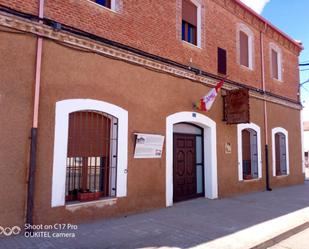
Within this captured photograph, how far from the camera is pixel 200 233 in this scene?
5824 mm

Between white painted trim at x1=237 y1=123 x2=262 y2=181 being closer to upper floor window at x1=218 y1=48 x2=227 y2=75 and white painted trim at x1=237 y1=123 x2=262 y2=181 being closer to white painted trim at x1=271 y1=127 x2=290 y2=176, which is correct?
white painted trim at x1=271 y1=127 x2=290 y2=176

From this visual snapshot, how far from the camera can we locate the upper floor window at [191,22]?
9.45 meters

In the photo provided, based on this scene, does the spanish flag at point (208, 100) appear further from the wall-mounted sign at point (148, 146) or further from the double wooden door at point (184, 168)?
the wall-mounted sign at point (148, 146)

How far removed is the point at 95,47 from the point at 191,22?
13.5 ft

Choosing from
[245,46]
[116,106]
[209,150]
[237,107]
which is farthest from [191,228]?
[245,46]

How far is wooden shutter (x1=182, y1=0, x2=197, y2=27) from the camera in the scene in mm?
9406

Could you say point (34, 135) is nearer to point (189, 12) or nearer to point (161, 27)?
point (161, 27)

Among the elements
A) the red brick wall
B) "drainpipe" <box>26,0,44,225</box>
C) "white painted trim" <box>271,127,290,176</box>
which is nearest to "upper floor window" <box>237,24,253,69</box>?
the red brick wall

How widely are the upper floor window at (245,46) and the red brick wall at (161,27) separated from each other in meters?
0.26

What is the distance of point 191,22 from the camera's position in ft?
31.7

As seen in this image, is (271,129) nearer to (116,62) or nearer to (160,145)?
(160,145)

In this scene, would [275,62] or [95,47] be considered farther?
[275,62]

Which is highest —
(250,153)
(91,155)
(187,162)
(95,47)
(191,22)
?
(191,22)

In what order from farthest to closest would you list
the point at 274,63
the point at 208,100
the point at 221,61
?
the point at 274,63 < the point at 221,61 < the point at 208,100
